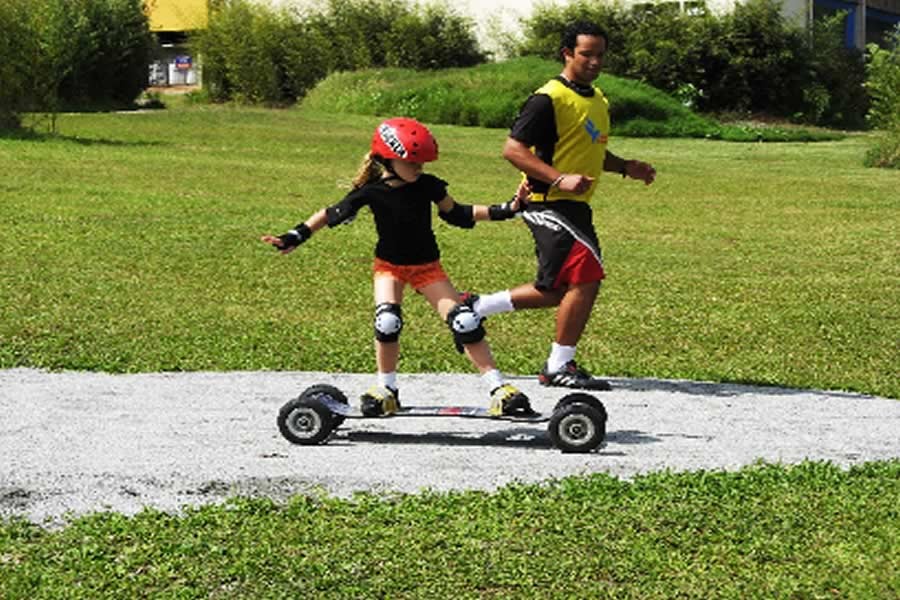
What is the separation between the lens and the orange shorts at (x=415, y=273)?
301 inches

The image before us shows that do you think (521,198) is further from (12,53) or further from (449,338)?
(12,53)

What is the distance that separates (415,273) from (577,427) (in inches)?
48.0

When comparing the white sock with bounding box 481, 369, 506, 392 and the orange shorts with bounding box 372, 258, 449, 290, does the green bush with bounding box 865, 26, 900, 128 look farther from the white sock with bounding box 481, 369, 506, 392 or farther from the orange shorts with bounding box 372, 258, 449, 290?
the white sock with bounding box 481, 369, 506, 392

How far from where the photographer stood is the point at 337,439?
7.38 m

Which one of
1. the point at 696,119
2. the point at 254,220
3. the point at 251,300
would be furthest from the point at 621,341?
the point at 696,119

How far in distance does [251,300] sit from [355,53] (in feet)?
104

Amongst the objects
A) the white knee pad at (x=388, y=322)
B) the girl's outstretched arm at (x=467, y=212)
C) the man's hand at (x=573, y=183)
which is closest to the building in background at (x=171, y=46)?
the man's hand at (x=573, y=183)

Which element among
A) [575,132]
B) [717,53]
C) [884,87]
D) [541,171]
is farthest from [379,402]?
[717,53]

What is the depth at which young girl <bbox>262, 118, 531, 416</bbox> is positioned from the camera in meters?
7.44

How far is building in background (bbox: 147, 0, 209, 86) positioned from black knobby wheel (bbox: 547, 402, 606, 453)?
4226 centimetres

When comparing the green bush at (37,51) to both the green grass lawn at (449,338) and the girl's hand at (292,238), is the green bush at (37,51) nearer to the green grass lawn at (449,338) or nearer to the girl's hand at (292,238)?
the green grass lawn at (449,338)

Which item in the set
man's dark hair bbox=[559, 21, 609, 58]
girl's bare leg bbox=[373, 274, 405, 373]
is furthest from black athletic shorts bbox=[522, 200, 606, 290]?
girl's bare leg bbox=[373, 274, 405, 373]

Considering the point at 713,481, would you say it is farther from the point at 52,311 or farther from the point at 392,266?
the point at 52,311

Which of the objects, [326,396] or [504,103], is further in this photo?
[504,103]
